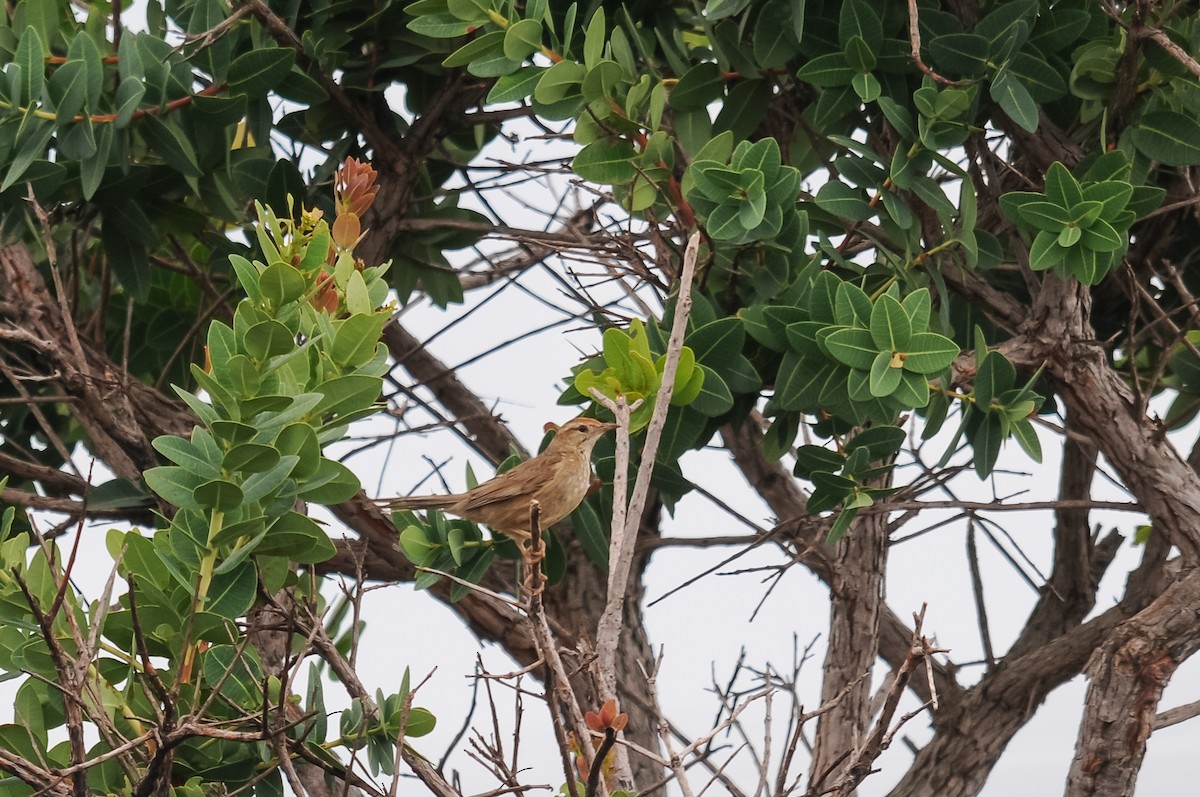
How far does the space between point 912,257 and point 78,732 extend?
1.74 m

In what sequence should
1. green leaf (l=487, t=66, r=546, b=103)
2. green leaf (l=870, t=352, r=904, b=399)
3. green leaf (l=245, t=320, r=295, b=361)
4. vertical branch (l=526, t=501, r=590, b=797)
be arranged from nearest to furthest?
vertical branch (l=526, t=501, r=590, b=797)
green leaf (l=245, t=320, r=295, b=361)
green leaf (l=870, t=352, r=904, b=399)
green leaf (l=487, t=66, r=546, b=103)

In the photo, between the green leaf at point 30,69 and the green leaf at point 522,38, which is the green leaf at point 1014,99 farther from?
the green leaf at point 30,69

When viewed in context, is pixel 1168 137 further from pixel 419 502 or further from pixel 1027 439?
pixel 419 502

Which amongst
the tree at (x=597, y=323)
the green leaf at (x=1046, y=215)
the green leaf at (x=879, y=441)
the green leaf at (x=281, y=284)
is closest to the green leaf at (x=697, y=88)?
the tree at (x=597, y=323)

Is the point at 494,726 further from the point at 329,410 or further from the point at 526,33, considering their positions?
the point at 526,33

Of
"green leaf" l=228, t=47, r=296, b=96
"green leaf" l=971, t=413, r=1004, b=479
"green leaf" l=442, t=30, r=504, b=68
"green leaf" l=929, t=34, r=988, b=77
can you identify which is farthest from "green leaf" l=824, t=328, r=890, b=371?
"green leaf" l=228, t=47, r=296, b=96

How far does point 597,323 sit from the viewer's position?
115 inches

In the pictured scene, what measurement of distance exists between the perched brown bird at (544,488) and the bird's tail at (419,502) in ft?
0.15

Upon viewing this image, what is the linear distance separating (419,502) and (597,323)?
1.89 feet

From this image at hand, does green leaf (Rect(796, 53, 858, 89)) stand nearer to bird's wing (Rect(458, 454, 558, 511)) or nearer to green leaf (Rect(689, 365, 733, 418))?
green leaf (Rect(689, 365, 733, 418))

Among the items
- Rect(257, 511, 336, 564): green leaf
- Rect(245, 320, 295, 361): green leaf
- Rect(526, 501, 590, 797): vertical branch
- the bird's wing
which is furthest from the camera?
the bird's wing

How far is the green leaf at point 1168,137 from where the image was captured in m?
2.43

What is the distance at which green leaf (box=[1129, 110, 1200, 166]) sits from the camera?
2434mm

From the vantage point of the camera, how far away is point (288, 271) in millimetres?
1663
